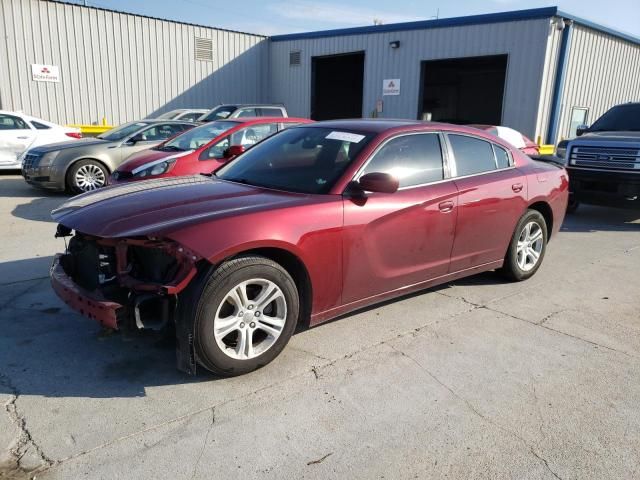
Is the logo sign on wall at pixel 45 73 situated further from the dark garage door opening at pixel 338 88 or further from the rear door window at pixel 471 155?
the rear door window at pixel 471 155

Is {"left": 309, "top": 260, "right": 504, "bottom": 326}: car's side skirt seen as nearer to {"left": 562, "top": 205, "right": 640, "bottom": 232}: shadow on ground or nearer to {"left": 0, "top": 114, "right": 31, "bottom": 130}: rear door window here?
{"left": 562, "top": 205, "right": 640, "bottom": 232}: shadow on ground

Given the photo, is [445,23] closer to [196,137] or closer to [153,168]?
[196,137]

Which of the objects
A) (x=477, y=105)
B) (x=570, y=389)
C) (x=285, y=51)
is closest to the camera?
(x=570, y=389)

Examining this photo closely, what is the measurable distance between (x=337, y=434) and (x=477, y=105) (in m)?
33.2

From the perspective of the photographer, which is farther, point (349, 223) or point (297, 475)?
point (349, 223)

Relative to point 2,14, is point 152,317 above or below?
below

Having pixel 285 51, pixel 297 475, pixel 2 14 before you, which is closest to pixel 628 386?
pixel 297 475

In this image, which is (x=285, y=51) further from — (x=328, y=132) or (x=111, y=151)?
(x=328, y=132)

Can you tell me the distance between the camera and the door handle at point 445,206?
4199 millimetres

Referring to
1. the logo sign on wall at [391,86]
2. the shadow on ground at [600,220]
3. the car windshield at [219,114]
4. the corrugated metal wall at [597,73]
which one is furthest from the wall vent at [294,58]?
the shadow on ground at [600,220]

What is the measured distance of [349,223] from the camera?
362 centimetres

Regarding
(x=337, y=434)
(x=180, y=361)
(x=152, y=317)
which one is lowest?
(x=337, y=434)

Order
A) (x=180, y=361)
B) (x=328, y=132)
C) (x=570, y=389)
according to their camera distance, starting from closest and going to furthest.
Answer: (x=180, y=361)
(x=570, y=389)
(x=328, y=132)

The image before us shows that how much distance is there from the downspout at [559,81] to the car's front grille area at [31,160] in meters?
13.6
